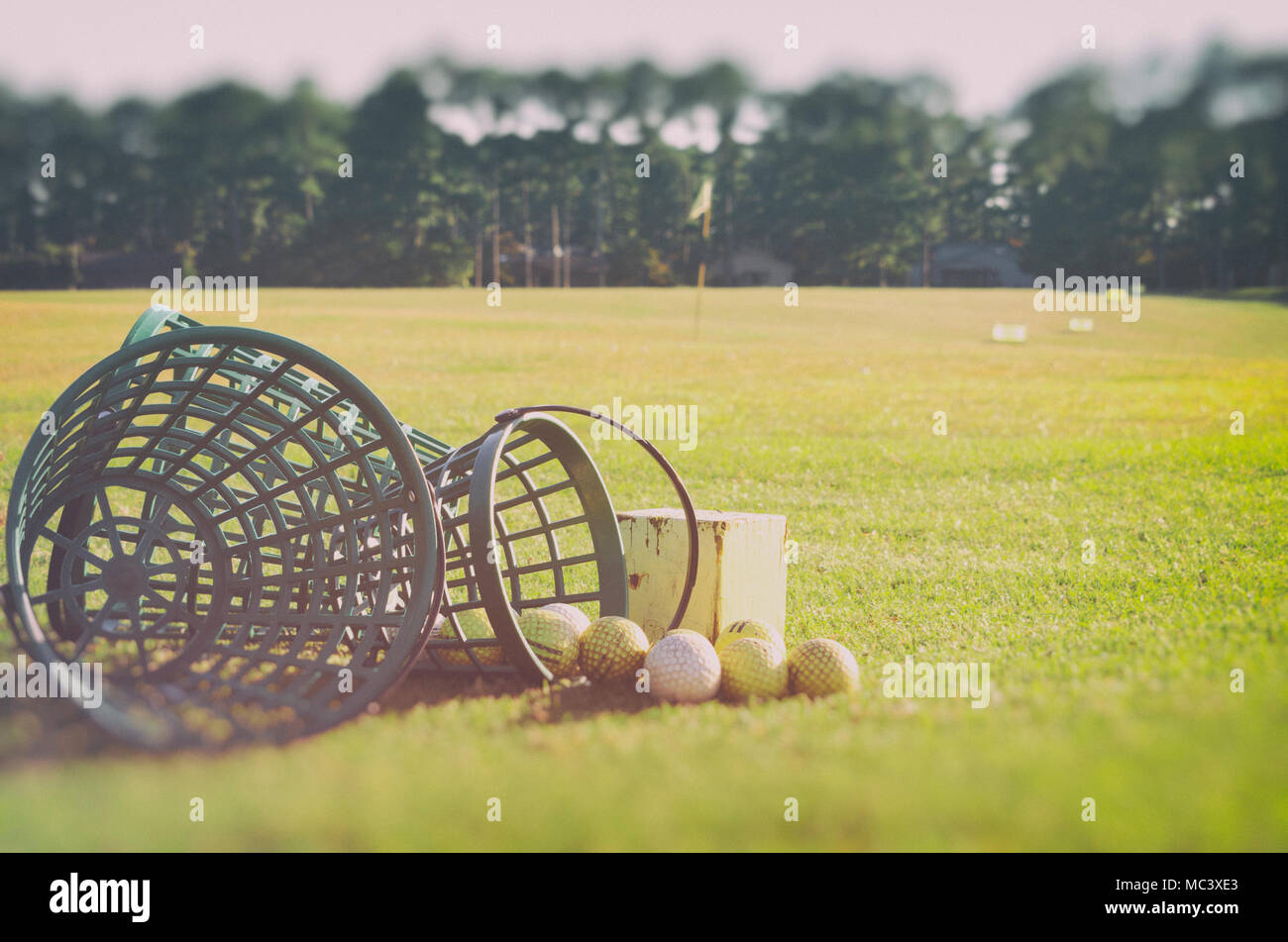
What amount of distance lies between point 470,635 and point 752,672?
174 centimetres

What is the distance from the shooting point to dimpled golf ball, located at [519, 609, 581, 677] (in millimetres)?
6148

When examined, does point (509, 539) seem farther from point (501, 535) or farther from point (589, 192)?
point (589, 192)

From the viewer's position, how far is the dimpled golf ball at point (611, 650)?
234 inches

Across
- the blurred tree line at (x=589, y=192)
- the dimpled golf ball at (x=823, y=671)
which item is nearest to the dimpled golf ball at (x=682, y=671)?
the dimpled golf ball at (x=823, y=671)

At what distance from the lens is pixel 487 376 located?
24.2 m

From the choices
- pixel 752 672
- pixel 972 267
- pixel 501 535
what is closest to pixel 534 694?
pixel 752 672

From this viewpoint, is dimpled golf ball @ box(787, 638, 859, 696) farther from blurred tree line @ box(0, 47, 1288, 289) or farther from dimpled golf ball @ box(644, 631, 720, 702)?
blurred tree line @ box(0, 47, 1288, 289)

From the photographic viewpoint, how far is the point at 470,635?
6480mm

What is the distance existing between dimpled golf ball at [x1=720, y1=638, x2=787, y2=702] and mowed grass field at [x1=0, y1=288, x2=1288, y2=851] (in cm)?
25

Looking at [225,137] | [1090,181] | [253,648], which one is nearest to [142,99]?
[225,137]

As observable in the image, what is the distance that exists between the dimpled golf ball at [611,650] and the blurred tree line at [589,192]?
133 feet

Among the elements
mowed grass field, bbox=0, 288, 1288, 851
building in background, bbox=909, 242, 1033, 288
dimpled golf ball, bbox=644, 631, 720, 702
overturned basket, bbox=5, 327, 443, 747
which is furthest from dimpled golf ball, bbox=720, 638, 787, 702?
building in background, bbox=909, 242, 1033, 288

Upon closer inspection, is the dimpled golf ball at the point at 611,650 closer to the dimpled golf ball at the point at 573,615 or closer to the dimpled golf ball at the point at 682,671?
the dimpled golf ball at the point at 682,671
